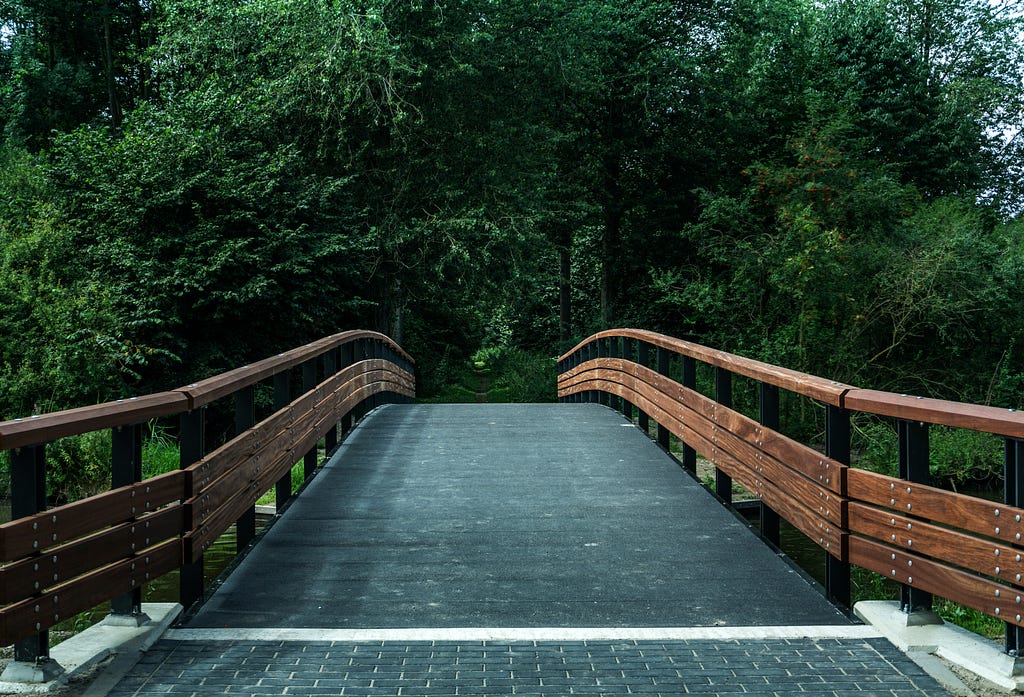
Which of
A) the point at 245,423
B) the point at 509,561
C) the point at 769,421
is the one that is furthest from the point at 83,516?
the point at 769,421

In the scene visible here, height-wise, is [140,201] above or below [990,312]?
above

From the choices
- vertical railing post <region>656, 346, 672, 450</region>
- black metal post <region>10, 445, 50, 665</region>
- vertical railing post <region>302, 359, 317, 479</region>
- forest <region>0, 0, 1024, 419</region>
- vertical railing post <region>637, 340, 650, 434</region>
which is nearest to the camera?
black metal post <region>10, 445, 50, 665</region>

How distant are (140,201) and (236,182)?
1.96 m

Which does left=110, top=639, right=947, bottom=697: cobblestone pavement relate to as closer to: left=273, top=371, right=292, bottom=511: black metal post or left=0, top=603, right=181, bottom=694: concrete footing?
left=0, top=603, right=181, bottom=694: concrete footing

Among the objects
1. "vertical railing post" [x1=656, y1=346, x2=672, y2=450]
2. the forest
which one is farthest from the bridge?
the forest

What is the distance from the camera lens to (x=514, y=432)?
1083 centimetres

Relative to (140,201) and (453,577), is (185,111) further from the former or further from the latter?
(453,577)

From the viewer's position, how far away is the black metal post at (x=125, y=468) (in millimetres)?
4320

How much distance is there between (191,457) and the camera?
16.3ft

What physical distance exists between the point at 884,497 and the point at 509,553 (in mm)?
2135

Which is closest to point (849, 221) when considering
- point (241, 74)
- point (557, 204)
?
point (557, 204)

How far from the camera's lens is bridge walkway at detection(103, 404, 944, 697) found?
3902 mm

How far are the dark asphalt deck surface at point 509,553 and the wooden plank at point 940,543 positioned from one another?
48 centimetres

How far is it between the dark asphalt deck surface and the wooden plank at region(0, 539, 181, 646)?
36cm
